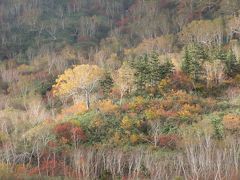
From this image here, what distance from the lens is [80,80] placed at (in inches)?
2633

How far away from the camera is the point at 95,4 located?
18412 cm

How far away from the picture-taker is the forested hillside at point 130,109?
45.9m

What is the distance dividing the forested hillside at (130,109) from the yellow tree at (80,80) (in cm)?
16

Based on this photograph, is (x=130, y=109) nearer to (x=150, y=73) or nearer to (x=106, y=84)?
(x=150, y=73)

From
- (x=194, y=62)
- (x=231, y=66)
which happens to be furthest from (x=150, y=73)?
(x=231, y=66)

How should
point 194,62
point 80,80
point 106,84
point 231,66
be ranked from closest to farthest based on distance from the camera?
point 80,80 < point 194,62 < point 231,66 < point 106,84

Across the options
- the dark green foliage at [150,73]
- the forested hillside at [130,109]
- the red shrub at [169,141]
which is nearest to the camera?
the forested hillside at [130,109]

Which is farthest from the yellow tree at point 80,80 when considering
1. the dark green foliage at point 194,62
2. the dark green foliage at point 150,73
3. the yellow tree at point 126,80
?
the dark green foliage at point 194,62

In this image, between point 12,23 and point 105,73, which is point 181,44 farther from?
point 12,23

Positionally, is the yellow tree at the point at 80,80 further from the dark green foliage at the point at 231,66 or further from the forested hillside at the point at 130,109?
the dark green foliage at the point at 231,66

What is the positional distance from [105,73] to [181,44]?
46.0 m

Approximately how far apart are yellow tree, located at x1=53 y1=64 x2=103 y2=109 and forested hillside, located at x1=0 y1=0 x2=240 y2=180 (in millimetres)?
164

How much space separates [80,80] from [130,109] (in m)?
10.3

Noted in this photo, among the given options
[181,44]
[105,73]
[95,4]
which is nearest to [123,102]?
[105,73]
